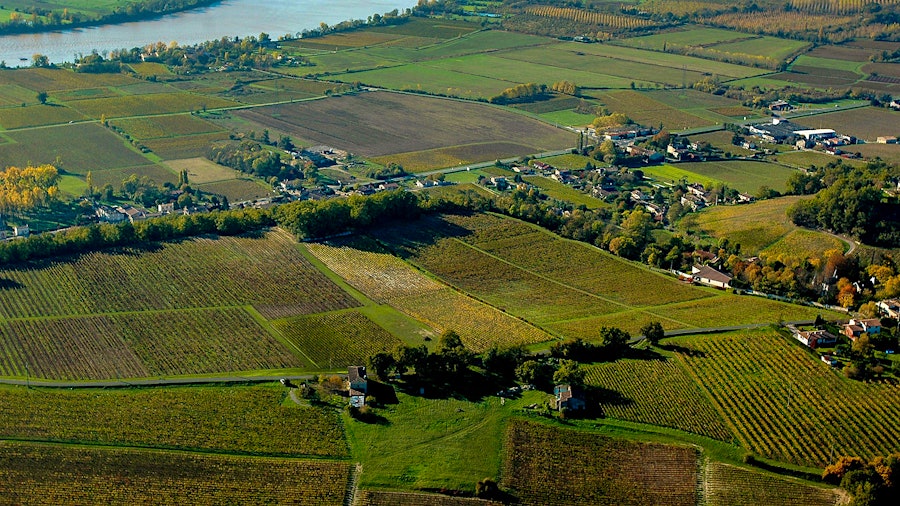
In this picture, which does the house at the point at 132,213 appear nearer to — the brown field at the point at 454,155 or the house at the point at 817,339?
the brown field at the point at 454,155

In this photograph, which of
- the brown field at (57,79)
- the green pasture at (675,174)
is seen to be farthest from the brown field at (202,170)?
the green pasture at (675,174)

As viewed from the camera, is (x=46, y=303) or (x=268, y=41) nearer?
(x=46, y=303)

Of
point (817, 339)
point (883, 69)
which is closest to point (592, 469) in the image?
point (817, 339)

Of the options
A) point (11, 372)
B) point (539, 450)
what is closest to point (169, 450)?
point (11, 372)

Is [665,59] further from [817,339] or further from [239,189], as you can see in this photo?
[817,339]

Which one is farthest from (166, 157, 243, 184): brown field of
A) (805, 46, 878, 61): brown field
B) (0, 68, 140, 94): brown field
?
(805, 46, 878, 61): brown field

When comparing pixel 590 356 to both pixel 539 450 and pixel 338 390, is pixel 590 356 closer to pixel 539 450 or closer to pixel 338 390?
pixel 539 450

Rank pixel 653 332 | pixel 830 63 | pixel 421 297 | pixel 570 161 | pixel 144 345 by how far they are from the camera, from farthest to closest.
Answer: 1. pixel 830 63
2. pixel 570 161
3. pixel 421 297
4. pixel 653 332
5. pixel 144 345
